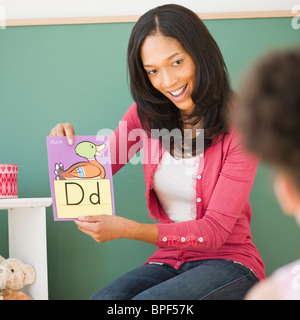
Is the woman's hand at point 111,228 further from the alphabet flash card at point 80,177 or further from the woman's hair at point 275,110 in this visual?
the woman's hair at point 275,110

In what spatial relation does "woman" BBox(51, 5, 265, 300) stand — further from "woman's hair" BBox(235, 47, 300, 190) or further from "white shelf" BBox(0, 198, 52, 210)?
"woman's hair" BBox(235, 47, 300, 190)

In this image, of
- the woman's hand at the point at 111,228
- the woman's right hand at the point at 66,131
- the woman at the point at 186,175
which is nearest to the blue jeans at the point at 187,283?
the woman at the point at 186,175

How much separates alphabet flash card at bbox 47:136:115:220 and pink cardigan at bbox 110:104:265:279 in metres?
0.16

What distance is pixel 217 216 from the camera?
1.15 metres

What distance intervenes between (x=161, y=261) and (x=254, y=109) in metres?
0.86

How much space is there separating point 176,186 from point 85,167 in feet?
0.86

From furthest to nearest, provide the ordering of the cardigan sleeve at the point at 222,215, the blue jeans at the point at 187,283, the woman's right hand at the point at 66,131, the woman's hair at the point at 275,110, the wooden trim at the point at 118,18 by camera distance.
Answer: the wooden trim at the point at 118,18 < the woman's right hand at the point at 66,131 < the cardigan sleeve at the point at 222,215 < the blue jeans at the point at 187,283 < the woman's hair at the point at 275,110

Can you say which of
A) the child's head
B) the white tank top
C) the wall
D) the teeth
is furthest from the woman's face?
the child's head

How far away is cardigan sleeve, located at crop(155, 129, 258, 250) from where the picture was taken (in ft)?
3.67

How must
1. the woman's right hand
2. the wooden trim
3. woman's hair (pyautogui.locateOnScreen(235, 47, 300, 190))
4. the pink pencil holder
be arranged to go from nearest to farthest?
woman's hair (pyautogui.locateOnScreen(235, 47, 300, 190)) → the woman's right hand → the pink pencil holder → the wooden trim

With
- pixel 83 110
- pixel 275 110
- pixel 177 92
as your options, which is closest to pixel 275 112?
pixel 275 110

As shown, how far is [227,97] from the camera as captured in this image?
→ 1.22m

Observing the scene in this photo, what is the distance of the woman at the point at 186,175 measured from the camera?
1.09 metres

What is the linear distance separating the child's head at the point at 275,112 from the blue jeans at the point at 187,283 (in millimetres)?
617
